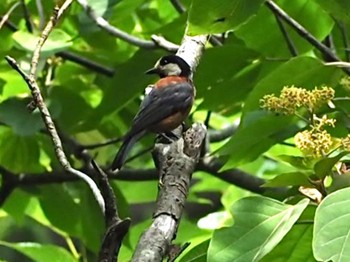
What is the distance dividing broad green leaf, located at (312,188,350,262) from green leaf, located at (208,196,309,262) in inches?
4.8

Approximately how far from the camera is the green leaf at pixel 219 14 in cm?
199

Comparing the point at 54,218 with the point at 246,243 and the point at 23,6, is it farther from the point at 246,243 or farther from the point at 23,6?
the point at 246,243

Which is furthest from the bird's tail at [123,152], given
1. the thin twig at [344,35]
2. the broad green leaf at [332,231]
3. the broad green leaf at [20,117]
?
the broad green leaf at [332,231]

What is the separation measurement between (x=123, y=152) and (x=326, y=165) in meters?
1.08

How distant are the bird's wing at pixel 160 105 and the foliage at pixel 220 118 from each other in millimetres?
59

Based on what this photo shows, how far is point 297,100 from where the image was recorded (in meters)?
2.13

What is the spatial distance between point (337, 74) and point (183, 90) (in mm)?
730

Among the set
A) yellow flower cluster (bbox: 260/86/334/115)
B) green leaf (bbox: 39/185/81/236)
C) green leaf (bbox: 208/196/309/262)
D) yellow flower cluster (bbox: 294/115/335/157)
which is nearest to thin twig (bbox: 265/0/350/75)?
yellow flower cluster (bbox: 260/86/334/115)

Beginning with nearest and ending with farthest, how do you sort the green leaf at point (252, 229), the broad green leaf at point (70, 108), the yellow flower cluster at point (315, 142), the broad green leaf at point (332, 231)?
1. the broad green leaf at point (332, 231)
2. the green leaf at point (252, 229)
3. the yellow flower cluster at point (315, 142)
4. the broad green leaf at point (70, 108)

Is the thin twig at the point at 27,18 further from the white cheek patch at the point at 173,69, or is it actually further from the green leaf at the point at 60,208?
the green leaf at the point at 60,208

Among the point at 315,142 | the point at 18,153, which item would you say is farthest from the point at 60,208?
the point at 315,142

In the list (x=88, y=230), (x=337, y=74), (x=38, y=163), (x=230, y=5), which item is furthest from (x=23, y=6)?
(x=230, y=5)

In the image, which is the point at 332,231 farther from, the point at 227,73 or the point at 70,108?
the point at 70,108

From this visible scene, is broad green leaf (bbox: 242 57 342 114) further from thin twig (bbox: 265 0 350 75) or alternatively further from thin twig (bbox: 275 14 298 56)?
thin twig (bbox: 275 14 298 56)
